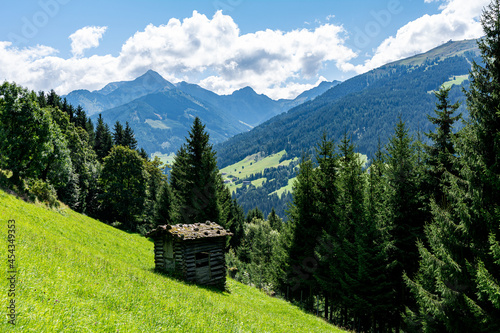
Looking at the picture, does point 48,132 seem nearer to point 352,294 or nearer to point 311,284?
point 311,284

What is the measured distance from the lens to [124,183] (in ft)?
174

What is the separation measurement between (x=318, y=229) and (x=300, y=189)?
4383 mm

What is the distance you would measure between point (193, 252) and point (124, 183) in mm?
38488

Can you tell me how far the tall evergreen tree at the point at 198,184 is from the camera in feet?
104

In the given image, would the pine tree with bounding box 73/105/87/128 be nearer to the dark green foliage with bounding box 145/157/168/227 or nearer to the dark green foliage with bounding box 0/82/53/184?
the dark green foliage with bounding box 145/157/168/227

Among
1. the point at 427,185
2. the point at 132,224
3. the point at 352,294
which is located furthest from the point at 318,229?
the point at 132,224

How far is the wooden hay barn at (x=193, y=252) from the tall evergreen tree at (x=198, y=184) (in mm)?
8938

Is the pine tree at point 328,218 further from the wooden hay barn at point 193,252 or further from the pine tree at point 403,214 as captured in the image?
the wooden hay barn at point 193,252

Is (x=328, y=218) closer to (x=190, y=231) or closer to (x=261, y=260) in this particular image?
(x=190, y=231)

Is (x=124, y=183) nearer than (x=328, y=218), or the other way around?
(x=328, y=218)

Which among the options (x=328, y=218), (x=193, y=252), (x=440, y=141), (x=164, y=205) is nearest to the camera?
(x=440, y=141)

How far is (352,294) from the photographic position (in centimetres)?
2158

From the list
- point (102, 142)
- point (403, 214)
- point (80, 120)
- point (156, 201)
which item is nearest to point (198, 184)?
point (403, 214)

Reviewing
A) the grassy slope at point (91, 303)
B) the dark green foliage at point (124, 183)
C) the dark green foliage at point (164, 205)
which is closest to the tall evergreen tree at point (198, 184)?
the dark green foliage at point (164, 205)
